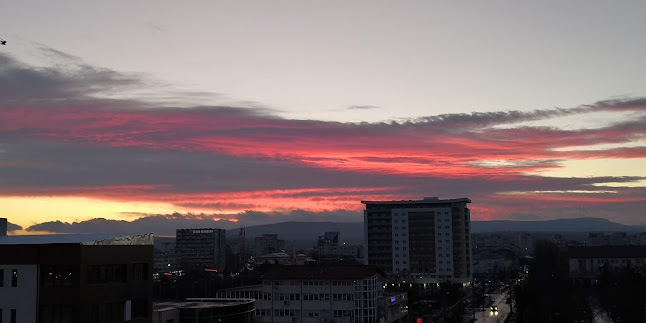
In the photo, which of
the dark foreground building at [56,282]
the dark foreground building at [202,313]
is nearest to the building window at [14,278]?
the dark foreground building at [56,282]

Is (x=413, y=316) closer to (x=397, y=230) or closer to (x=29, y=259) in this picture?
(x=397, y=230)

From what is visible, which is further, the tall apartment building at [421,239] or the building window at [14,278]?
the tall apartment building at [421,239]

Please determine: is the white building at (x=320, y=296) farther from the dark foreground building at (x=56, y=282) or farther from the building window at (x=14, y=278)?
the building window at (x=14, y=278)

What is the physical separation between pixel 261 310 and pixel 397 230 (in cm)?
8355

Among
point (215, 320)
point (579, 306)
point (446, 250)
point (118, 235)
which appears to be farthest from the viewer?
point (446, 250)

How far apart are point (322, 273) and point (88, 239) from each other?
59.7 m

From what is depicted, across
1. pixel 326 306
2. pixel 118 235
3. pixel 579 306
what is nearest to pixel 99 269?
pixel 118 235

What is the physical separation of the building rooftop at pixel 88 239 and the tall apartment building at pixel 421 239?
135 meters

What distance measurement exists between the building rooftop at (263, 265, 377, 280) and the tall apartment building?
75937 mm

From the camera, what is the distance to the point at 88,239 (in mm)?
34156

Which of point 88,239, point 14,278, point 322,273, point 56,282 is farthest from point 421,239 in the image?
point 14,278

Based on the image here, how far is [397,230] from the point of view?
16988 cm

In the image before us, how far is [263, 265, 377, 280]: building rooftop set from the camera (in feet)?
295

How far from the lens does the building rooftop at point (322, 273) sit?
89.8m
